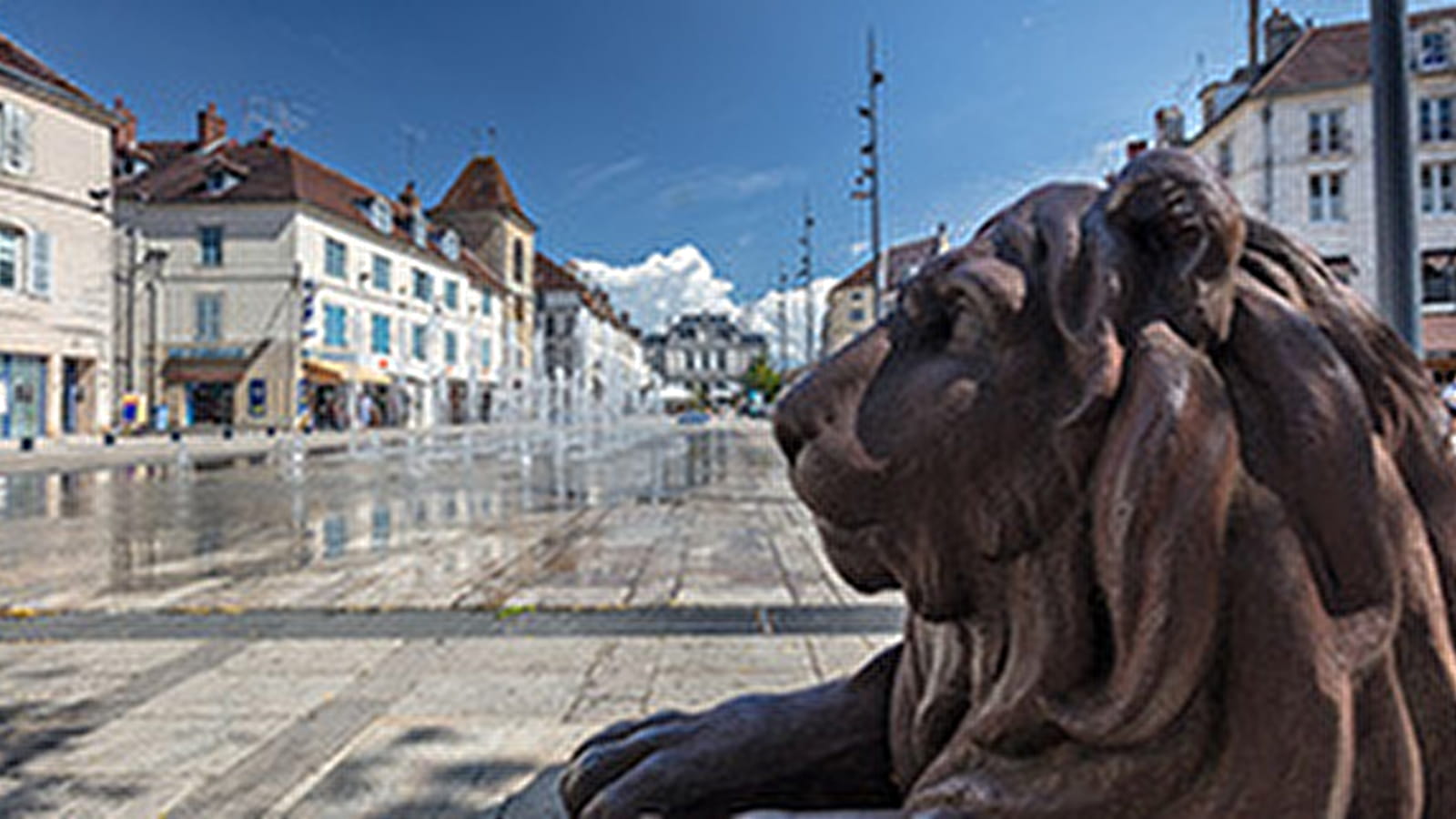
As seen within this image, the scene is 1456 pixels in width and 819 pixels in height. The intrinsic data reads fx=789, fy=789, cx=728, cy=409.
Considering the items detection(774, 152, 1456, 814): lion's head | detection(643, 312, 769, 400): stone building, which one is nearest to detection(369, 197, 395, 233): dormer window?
detection(774, 152, 1456, 814): lion's head

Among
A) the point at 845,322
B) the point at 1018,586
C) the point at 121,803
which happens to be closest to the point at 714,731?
the point at 1018,586

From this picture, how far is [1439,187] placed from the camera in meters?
28.1

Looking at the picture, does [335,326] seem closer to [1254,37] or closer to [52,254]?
[52,254]

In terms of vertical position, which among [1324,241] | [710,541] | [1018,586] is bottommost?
[710,541]

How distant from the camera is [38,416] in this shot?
1022 inches

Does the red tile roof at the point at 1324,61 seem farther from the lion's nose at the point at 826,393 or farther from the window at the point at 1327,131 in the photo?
the lion's nose at the point at 826,393

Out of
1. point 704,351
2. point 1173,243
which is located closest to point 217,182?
point 1173,243

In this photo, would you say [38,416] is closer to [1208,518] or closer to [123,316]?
[123,316]

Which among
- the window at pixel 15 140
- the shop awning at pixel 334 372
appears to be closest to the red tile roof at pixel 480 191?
the shop awning at pixel 334 372

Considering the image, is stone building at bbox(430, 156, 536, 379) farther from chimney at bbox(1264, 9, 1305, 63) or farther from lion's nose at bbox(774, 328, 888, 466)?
lion's nose at bbox(774, 328, 888, 466)

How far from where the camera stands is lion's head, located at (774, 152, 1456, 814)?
800mm

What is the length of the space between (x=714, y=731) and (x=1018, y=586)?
705mm

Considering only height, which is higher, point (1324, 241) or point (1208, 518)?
point (1324, 241)

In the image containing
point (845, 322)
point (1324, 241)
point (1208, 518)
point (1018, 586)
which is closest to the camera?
point (1208, 518)
